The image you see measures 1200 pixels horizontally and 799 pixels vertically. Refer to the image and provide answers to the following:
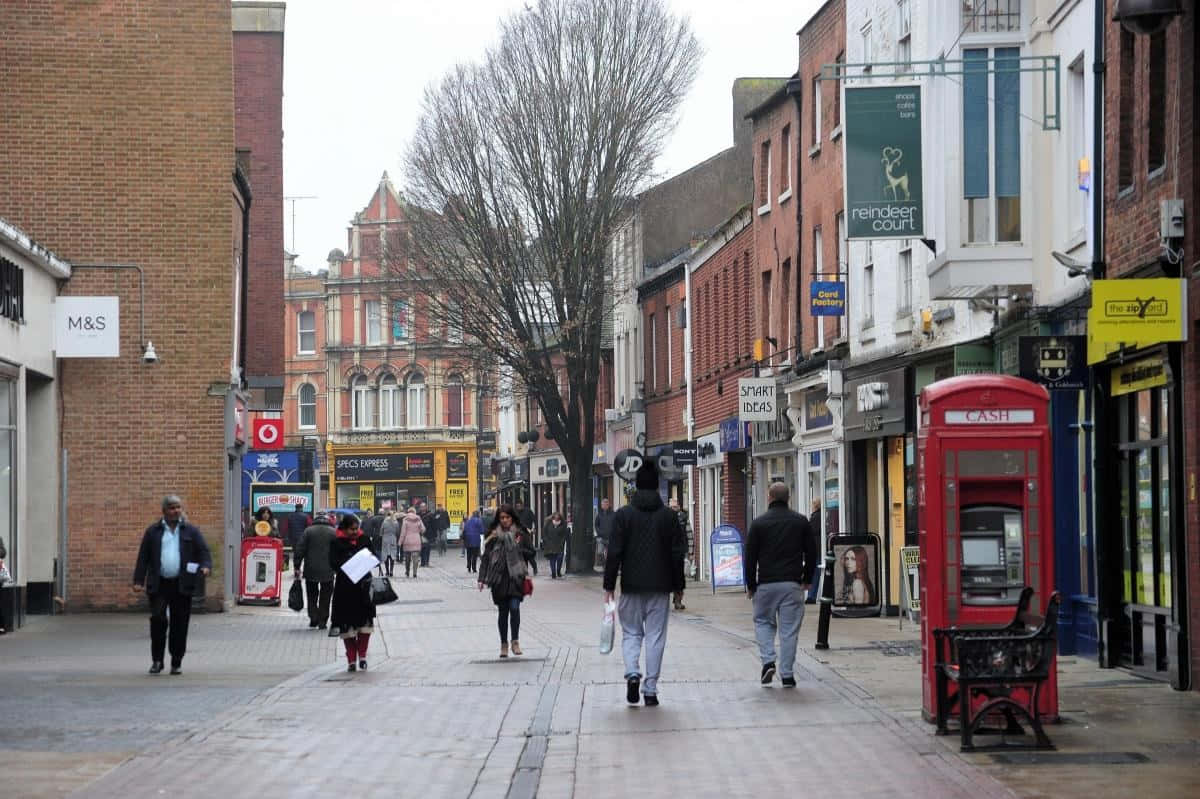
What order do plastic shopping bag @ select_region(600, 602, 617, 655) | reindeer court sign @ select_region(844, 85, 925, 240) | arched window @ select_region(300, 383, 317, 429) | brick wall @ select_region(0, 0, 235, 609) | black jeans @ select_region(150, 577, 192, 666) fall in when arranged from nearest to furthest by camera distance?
plastic shopping bag @ select_region(600, 602, 617, 655) < black jeans @ select_region(150, 577, 192, 666) < reindeer court sign @ select_region(844, 85, 925, 240) < brick wall @ select_region(0, 0, 235, 609) < arched window @ select_region(300, 383, 317, 429)

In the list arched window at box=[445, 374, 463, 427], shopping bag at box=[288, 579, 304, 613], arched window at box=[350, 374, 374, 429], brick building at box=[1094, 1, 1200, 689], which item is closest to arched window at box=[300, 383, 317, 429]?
arched window at box=[350, 374, 374, 429]

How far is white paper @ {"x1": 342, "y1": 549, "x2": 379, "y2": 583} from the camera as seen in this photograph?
1895 cm

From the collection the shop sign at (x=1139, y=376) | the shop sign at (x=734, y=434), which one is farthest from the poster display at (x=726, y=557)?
the shop sign at (x=1139, y=376)

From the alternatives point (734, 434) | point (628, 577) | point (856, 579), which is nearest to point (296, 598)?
point (856, 579)

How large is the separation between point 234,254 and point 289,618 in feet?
19.4

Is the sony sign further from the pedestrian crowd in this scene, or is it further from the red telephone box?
the red telephone box

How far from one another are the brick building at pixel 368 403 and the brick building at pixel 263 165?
5221 cm

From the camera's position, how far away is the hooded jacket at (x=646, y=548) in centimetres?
1510

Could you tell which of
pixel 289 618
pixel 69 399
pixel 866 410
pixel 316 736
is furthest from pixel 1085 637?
pixel 69 399

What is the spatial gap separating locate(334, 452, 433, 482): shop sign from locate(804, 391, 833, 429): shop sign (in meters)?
61.1

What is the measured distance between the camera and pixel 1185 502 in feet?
50.2

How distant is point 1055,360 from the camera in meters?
17.6

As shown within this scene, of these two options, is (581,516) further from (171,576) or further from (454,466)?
(454,466)

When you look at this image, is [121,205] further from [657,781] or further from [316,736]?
[657,781]
